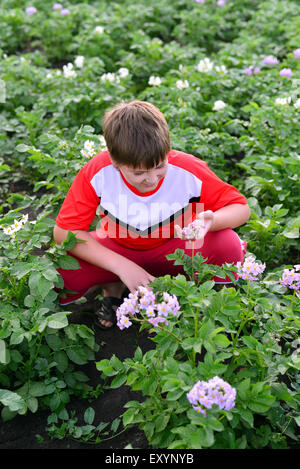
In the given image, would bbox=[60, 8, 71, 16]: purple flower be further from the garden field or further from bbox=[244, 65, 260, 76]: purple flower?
bbox=[244, 65, 260, 76]: purple flower

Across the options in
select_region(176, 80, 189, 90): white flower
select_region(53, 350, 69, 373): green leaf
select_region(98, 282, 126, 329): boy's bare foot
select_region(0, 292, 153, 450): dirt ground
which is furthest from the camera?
select_region(176, 80, 189, 90): white flower

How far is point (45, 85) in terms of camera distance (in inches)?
147

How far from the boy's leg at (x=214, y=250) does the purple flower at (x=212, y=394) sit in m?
0.87

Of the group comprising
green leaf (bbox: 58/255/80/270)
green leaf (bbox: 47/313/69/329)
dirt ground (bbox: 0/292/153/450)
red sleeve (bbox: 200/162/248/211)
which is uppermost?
red sleeve (bbox: 200/162/248/211)

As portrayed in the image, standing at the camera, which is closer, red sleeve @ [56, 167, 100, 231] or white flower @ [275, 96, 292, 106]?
red sleeve @ [56, 167, 100, 231]

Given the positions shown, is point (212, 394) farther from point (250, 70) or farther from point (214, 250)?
point (250, 70)

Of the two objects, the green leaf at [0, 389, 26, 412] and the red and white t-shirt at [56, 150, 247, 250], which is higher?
the red and white t-shirt at [56, 150, 247, 250]

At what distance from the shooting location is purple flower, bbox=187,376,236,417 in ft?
4.29

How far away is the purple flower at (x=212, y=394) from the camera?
1308mm

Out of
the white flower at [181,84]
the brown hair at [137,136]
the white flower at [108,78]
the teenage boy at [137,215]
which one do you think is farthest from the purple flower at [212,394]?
the white flower at [108,78]

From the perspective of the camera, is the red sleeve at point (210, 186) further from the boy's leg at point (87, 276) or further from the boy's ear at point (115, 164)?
the boy's leg at point (87, 276)

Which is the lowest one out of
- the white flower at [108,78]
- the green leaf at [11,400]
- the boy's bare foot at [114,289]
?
the boy's bare foot at [114,289]

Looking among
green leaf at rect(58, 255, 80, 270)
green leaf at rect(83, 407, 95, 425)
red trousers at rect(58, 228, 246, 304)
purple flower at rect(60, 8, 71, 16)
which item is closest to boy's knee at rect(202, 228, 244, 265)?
red trousers at rect(58, 228, 246, 304)

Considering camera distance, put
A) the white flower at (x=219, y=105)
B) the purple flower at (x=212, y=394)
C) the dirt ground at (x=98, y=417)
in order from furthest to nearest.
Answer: the white flower at (x=219, y=105)
the dirt ground at (x=98, y=417)
the purple flower at (x=212, y=394)
